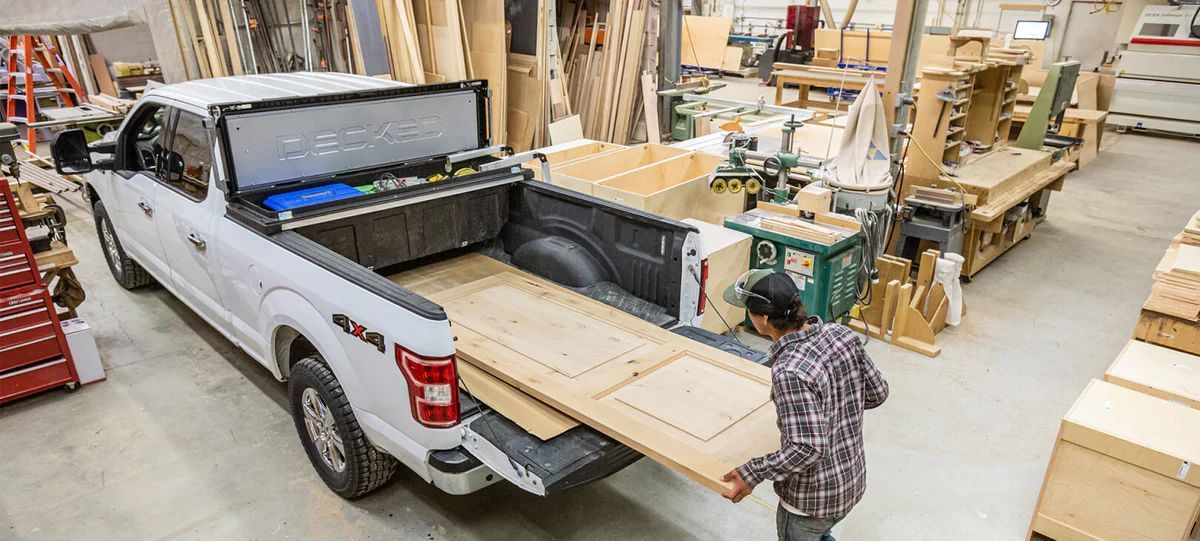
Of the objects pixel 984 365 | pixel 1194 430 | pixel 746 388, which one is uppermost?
pixel 746 388

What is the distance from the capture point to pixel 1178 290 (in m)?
4.07

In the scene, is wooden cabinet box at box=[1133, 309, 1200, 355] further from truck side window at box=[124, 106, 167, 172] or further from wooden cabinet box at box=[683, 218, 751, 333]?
truck side window at box=[124, 106, 167, 172]

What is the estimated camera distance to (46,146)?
419 inches

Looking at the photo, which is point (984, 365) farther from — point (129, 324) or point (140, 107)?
point (129, 324)

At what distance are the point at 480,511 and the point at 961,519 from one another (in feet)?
7.67

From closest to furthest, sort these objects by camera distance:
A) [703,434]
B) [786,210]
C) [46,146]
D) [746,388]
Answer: [703,434]
[746,388]
[786,210]
[46,146]

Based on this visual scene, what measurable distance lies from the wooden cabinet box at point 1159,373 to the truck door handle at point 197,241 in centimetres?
468

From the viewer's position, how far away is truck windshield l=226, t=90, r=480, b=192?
11.6 feet

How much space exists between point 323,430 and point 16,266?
224cm

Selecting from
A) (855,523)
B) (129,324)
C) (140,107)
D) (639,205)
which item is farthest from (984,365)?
(129,324)

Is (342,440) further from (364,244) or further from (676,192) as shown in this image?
(676,192)

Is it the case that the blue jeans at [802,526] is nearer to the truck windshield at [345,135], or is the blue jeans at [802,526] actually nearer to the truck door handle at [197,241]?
the truck windshield at [345,135]

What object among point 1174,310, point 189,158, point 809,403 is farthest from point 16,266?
point 1174,310

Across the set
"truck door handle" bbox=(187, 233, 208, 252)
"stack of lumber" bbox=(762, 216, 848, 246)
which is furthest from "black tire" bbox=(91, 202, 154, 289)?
"stack of lumber" bbox=(762, 216, 848, 246)
